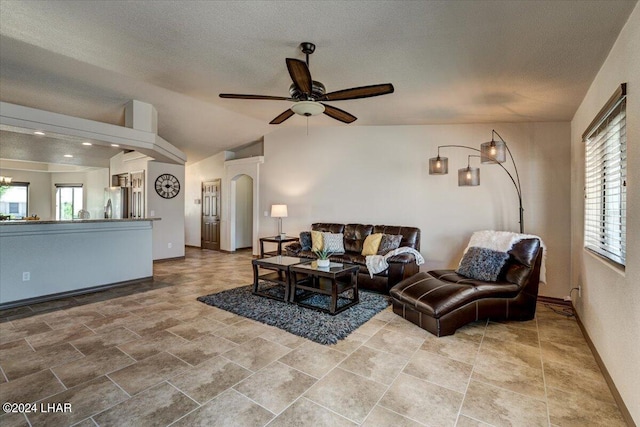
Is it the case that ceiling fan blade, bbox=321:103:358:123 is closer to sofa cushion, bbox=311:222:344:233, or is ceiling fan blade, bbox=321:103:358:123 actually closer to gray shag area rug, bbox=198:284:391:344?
gray shag area rug, bbox=198:284:391:344

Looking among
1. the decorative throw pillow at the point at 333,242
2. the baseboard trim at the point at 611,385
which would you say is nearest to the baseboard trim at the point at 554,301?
the baseboard trim at the point at 611,385

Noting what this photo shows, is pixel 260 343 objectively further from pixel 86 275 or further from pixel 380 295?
pixel 86 275

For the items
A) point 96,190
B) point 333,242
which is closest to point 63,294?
point 333,242

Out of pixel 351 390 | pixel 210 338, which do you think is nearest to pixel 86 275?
pixel 210 338

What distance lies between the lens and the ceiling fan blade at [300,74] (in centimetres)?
236

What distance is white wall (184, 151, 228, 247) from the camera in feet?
28.3

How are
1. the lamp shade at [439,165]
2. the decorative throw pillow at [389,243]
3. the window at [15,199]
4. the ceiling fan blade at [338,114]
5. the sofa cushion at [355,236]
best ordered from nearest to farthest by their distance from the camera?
the ceiling fan blade at [338,114]
the lamp shade at [439,165]
the decorative throw pillow at [389,243]
the sofa cushion at [355,236]
the window at [15,199]

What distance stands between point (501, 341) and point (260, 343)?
7.46 ft

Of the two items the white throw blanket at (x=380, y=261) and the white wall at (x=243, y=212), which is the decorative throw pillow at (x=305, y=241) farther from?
the white wall at (x=243, y=212)

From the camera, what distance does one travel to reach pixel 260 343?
2752 millimetres

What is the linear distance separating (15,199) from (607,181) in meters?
Result: 13.7

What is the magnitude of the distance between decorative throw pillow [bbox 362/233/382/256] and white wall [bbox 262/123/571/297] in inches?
27.9

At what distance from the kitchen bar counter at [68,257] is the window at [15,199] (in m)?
7.58

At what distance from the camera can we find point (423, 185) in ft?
17.2
